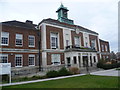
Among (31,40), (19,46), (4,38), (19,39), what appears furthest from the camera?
(31,40)

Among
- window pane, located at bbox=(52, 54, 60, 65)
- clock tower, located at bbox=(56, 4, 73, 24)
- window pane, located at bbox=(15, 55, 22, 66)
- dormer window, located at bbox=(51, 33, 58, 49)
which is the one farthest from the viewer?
clock tower, located at bbox=(56, 4, 73, 24)

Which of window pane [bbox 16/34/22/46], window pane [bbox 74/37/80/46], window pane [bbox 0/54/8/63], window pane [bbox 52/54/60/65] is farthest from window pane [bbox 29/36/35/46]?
window pane [bbox 74/37/80/46]

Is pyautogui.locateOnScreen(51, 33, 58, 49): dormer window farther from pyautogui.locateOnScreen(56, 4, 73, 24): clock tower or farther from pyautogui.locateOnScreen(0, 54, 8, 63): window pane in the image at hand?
pyautogui.locateOnScreen(0, 54, 8, 63): window pane

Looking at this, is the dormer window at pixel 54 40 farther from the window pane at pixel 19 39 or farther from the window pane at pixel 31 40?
the window pane at pixel 19 39

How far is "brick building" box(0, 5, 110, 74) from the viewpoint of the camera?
1934cm

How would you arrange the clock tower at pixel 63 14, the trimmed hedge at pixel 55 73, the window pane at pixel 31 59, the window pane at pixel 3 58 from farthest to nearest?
the clock tower at pixel 63 14
the window pane at pixel 31 59
the window pane at pixel 3 58
the trimmed hedge at pixel 55 73

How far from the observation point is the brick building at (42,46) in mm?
19344

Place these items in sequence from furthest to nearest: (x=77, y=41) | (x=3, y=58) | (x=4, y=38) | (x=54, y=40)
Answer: (x=77, y=41) → (x=54, y=40) → (x=4, y=38) → (x=3, y=58)

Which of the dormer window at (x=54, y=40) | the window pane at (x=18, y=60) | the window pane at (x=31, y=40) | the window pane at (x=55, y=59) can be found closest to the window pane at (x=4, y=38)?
the window pane at (x=18, y=60)

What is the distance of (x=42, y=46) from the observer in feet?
73.4

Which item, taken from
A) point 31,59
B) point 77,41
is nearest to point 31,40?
point 31,59

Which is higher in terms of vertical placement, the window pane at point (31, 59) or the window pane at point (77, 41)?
the window pane at point (77, 41)

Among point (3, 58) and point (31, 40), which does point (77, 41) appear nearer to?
point (31, 40)

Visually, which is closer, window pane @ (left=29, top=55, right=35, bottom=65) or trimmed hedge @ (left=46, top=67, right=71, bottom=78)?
trimmed hedge @ (left=46, top=67, right=71, bottom=78)
